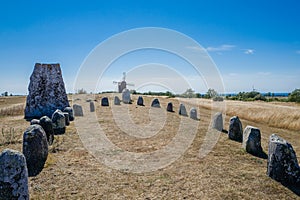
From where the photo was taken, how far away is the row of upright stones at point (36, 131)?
14.8 ft

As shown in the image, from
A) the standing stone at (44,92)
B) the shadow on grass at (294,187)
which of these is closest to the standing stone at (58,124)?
the standing stone at (44,92)

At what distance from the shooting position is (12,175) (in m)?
4.49

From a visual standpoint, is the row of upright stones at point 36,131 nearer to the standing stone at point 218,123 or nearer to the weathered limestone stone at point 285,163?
the weathered limestone stone at point 285,163

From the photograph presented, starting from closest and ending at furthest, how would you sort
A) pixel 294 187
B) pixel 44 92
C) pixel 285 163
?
pixel 294 187 < pixel 285 163 < pixel 44 92

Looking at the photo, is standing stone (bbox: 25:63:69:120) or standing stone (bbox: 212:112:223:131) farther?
standing stone (bbox: 25:63:69:120)

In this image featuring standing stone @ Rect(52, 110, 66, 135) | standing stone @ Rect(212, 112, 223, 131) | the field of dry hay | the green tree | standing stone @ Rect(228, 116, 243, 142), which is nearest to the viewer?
the field of dry hay

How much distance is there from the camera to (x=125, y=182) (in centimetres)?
639

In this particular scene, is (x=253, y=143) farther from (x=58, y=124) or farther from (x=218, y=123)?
(x=58, y=124)

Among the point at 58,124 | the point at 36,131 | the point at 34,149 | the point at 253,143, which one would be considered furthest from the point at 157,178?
the point at 58,124

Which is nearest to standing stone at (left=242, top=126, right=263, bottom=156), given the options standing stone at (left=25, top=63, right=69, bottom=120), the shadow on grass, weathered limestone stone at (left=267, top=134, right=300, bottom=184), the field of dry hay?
the field of dry hay

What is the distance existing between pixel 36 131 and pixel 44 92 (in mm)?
10122

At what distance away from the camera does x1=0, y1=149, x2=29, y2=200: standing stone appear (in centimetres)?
445

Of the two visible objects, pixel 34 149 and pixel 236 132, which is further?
pixel 236 132

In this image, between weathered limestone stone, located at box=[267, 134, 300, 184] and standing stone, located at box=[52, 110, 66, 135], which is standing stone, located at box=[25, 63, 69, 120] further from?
weathered limestone stone, located at box=[267, 134, 300, 184]
